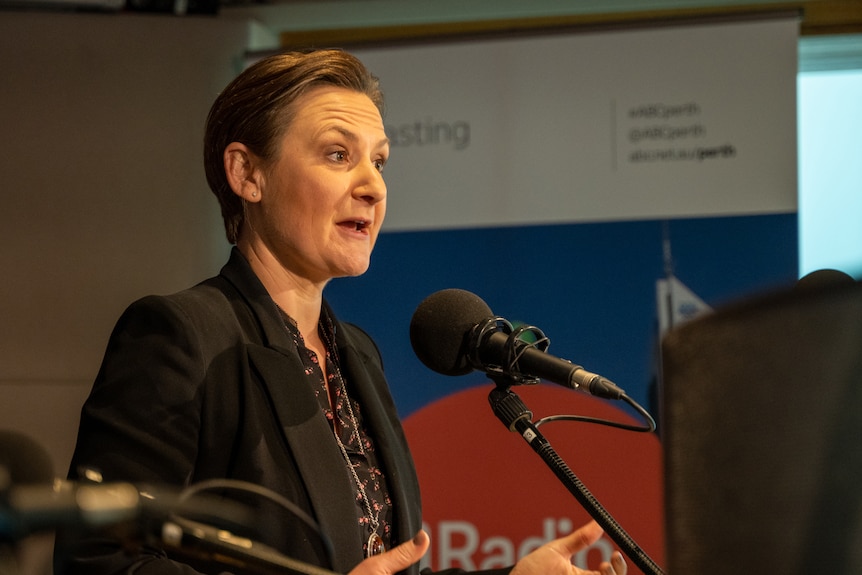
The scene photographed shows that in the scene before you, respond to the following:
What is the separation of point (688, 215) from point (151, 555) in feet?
8.97

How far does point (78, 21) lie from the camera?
439 cm

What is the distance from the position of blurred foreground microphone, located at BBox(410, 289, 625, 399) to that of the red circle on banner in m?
2.01

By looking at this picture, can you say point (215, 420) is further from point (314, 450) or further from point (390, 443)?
point (390, 443)

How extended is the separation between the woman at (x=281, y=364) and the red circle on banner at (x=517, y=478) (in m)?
1.71

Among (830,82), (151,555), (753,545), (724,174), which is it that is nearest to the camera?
(753,545)

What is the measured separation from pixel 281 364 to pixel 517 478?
2203mm

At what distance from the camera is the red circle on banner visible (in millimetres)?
3730

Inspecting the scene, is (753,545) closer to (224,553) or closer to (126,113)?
(224,553)

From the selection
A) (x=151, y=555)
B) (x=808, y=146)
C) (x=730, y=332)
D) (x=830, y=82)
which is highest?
(x=830, y=82)

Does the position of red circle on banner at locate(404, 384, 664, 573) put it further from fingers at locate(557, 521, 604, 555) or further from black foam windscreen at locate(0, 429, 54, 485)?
black foam windscreen at locate(0, 429, 54, 485)

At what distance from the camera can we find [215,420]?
168 cm

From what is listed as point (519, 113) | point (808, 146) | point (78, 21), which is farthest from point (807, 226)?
point (78, 21)

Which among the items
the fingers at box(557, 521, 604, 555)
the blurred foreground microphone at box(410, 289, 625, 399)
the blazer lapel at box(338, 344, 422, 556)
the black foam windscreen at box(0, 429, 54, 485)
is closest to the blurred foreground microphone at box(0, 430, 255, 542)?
the black foam windscreen at box(0, 429, 54, 485)

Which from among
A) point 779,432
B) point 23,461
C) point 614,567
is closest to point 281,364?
point 614,567
